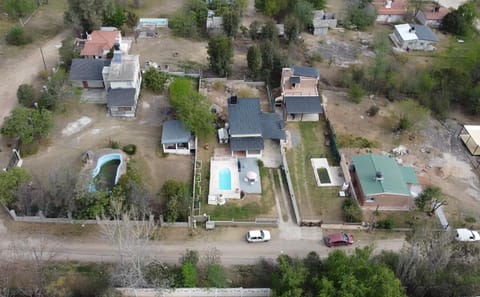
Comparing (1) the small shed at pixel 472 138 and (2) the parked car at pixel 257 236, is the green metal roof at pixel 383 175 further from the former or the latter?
(2) the parked car at pixel 257 236

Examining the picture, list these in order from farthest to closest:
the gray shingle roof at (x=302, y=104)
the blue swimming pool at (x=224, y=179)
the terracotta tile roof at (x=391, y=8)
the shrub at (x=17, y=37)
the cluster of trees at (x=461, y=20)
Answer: the terracotta tile roof at (x=391, y=8), the cluster of trees at (x=461, y=20), the shrub at (x=17, y=37), the gray shingle roof at (x=302, y=104), the blue swimming pool at (x=224, y=179)

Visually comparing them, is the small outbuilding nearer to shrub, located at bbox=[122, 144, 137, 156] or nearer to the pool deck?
the pool deck

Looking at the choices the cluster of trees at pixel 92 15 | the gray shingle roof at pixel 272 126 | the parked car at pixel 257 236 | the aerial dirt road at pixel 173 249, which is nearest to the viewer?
the aerial dirt road at pixel 173 249

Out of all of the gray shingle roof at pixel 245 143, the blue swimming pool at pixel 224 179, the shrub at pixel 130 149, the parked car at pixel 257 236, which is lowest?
the parked car at pixel 257 236

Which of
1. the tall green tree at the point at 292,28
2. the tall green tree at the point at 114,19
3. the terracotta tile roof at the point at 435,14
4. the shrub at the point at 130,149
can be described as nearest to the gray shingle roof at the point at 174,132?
the shrub at the point at 130,149

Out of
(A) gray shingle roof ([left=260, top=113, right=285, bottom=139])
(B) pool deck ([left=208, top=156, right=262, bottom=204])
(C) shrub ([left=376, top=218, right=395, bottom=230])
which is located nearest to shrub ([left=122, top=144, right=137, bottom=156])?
(B) pool deck ([left=208, top=156, right=262, bottom=204])

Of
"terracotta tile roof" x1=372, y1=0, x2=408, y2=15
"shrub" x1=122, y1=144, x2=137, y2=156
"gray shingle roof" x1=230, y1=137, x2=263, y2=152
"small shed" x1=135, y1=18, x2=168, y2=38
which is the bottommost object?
"shrub" x1=122, y1=144, x2=137, y2=156
